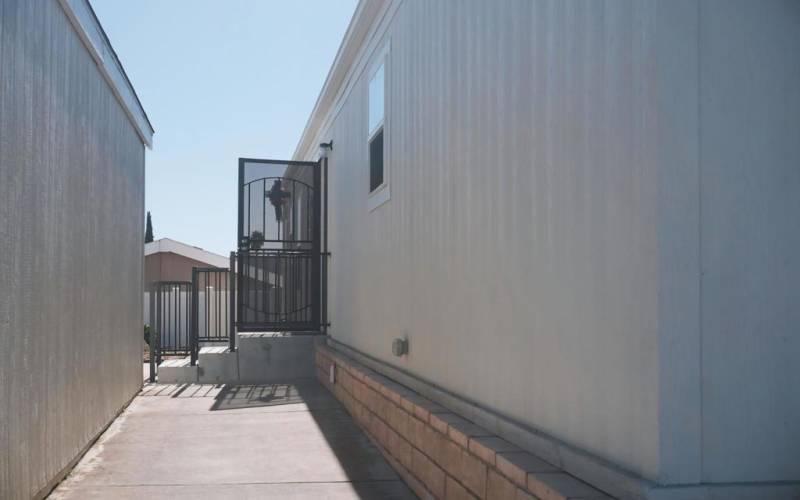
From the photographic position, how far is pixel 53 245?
4.53 m

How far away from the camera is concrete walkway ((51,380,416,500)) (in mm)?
4887

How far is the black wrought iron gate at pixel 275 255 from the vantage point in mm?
10812

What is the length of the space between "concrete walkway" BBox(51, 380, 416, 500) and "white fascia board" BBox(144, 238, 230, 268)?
10514mm

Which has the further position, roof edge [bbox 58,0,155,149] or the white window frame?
the white window frame

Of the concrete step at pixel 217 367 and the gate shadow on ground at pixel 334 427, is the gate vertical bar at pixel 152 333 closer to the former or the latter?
the concrete step at pixel 217 367

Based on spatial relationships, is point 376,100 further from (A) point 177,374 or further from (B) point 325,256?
(A) point 177,374

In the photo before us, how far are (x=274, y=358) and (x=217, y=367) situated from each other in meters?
0.77

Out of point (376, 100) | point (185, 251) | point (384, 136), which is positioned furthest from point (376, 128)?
point (185, 251)

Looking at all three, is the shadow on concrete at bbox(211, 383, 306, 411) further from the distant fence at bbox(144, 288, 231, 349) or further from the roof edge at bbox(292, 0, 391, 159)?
the roof edge at bbox(292, 0, 391, 159)

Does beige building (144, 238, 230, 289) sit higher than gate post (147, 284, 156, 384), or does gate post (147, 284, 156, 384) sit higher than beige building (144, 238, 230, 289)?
beige building (144, 238, 230, 289)

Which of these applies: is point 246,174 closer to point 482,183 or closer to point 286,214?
point 286,214

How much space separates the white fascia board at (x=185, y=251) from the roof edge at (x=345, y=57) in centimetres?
703

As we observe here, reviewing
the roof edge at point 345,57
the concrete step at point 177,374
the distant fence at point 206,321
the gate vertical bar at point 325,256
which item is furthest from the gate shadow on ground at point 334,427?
the roof edge at point 345,57

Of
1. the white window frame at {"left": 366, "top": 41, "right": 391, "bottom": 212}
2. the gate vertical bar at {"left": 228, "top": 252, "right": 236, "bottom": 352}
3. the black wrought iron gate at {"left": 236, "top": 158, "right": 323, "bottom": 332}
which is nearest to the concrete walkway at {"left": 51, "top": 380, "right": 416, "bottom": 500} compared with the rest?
the gate vertical bar at {"left": 228, "top": 252, "right": 236, "bottom": 352}
